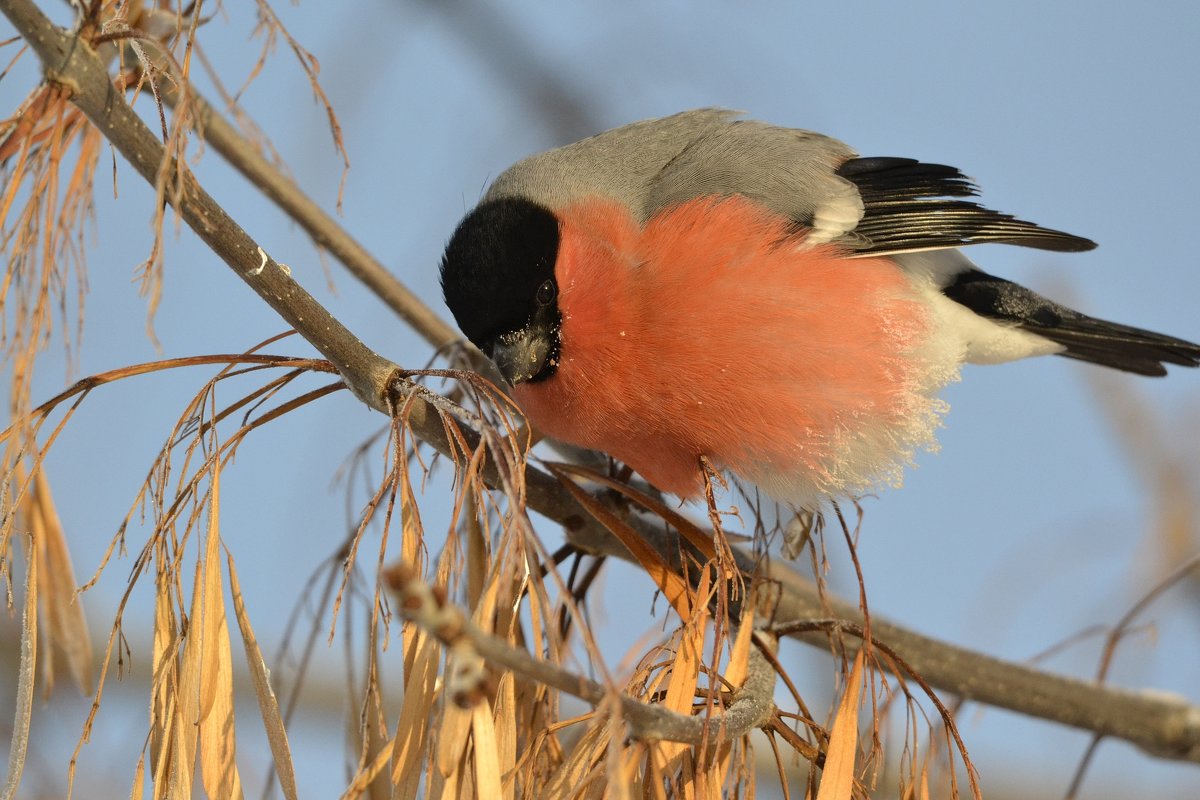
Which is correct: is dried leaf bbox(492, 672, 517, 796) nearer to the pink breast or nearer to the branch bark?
the branch bark

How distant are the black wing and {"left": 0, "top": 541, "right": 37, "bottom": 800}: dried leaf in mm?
1583

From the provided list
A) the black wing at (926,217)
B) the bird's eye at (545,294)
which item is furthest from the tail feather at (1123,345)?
the bird's eye at (545,294)

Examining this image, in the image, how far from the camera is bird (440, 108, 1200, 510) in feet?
6.34

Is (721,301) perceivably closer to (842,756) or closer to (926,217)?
(926,217)

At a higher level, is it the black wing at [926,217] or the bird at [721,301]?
the black wing at [926,217]

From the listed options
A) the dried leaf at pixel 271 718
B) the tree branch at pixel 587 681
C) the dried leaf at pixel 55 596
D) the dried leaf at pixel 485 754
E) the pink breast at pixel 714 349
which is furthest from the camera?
the pink breast at pixel 714 349

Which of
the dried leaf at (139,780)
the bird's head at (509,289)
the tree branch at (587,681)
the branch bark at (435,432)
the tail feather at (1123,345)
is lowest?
the dried leaf at (139,780)

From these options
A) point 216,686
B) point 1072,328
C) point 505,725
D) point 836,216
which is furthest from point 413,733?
point 1072,328

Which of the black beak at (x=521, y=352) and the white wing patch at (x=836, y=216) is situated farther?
the white wing patch at (x=836, y=216)

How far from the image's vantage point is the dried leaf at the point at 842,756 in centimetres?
116

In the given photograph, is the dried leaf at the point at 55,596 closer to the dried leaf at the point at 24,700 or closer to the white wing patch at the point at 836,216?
the dried leaf at the point at 24,700

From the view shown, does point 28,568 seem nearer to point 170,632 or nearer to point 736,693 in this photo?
point 170,632

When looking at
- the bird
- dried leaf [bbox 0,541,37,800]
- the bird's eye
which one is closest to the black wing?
the bird

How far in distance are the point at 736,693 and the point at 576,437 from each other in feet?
2.66
